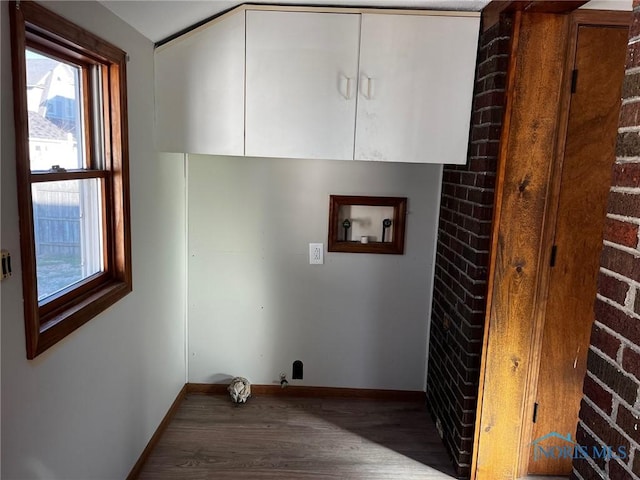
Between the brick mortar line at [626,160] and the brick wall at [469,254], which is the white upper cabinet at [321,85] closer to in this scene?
the brick wall at [469,254]

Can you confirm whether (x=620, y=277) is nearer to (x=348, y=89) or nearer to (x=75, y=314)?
(x=348, y=89)

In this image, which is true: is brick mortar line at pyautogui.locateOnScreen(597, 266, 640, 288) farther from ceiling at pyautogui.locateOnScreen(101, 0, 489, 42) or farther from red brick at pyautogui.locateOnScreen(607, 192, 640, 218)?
ceiling at pyautogui.locateOnScreen(101, 0, 489, 42)

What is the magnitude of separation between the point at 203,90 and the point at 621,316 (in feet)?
6.41

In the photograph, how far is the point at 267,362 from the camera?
2988mm

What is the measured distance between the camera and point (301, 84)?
7.36ft

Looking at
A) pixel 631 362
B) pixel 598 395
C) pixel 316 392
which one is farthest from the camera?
pixel 316 392

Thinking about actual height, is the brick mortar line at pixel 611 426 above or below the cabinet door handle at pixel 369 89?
below

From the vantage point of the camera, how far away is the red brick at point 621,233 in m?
1.08

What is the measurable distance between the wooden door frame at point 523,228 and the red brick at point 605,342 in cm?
87

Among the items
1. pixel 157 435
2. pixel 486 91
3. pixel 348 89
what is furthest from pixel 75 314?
pixel 486 91

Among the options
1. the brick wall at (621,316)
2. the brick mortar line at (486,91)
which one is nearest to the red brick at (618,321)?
the brick wall at (621,316)

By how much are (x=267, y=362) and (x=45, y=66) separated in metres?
2.08

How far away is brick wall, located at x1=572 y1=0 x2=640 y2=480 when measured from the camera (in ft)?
3.51

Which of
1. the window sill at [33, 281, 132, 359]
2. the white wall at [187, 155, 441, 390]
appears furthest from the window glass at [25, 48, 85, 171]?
the white wall at [187, 155, 441, 390]
